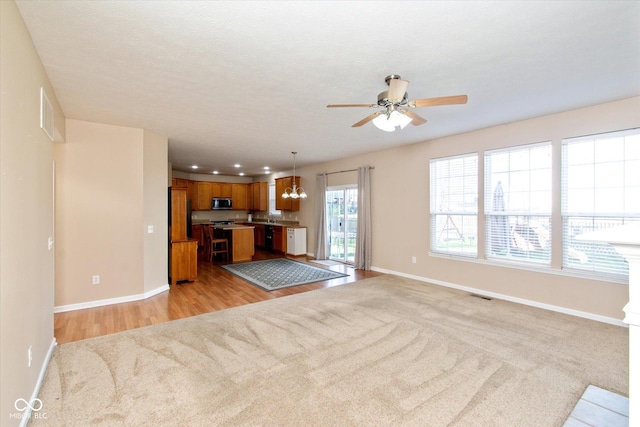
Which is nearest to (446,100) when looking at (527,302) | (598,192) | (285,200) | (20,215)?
(598,192)

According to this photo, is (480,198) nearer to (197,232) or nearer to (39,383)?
(39,383)

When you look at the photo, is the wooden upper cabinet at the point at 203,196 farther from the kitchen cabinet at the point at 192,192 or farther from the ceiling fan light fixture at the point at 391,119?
→ the ceiling fan light fixture at the point at 391,119

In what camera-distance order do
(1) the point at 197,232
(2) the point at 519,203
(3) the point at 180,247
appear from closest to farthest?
1. (2) the point at 519,203
2. (3) the point at 180,247
3. (1) the point at 197,232

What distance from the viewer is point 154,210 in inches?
191

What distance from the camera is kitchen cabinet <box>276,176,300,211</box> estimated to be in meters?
8.98

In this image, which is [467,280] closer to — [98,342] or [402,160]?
[402,160]

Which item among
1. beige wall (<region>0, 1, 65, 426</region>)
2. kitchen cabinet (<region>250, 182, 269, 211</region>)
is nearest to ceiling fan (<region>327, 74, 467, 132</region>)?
beige wall (<region>0, 1, 65, 426</region>)

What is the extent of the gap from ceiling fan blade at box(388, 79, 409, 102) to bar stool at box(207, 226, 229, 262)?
21.4 ft

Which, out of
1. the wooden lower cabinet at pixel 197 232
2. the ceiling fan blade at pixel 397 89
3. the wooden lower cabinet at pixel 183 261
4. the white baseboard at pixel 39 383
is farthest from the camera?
the wooden lower cabinet at pixel 197 232

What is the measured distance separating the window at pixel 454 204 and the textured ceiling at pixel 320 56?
1189 mm

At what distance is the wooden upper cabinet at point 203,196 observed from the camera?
9.75 m

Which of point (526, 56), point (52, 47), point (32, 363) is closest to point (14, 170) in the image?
point (52, 47)

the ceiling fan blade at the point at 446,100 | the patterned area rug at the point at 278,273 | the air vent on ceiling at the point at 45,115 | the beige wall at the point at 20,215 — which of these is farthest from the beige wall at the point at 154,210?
the ceiling fan blade at the point at 446,100

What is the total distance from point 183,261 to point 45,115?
342 centimetres
